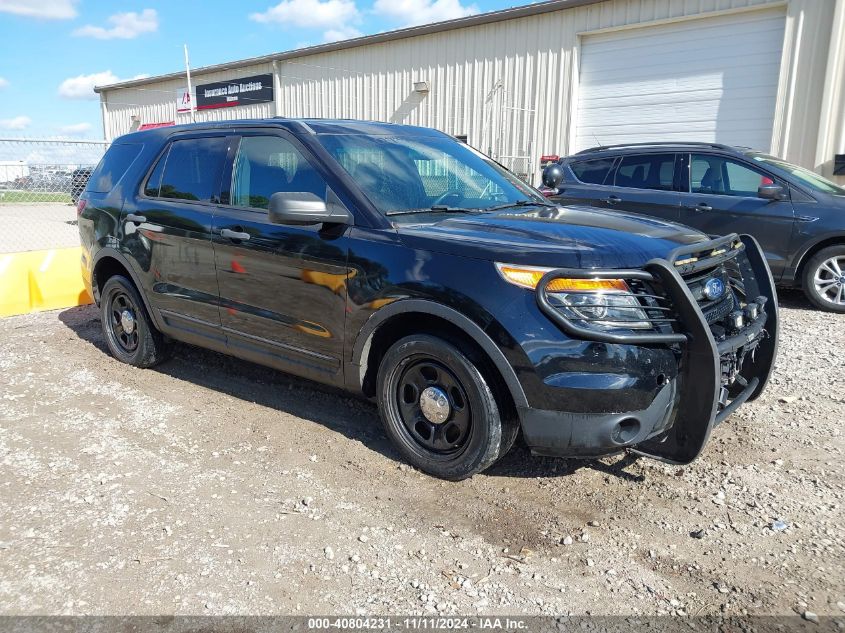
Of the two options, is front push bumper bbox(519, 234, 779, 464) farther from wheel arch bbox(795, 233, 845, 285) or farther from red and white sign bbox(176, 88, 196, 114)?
red and white sign bbox(176, 88, 196, 114)

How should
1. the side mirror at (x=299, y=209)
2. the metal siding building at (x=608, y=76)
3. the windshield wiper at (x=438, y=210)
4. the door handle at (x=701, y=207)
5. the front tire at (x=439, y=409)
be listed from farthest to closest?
the metal siding building at (x=608, y=76)
the door handle at (x=701, y=207)
the windshield wiper at (x=438, y=210)
the side mirror at (x=299, y=209)
the front tire at (x=439, y=409)

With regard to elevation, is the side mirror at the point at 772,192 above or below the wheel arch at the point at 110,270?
above

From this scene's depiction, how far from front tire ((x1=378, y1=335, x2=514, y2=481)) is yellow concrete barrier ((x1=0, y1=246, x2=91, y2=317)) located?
5037mm

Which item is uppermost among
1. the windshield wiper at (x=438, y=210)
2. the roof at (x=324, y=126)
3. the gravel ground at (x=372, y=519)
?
the roof at (x=324, y=126)

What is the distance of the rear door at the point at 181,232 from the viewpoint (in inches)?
173

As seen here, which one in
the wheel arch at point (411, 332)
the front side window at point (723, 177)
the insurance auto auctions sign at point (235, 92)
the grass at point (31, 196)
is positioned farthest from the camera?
the insurance auto auctions sign at point (235, 92)

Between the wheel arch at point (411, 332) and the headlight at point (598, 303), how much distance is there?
14.4 inches

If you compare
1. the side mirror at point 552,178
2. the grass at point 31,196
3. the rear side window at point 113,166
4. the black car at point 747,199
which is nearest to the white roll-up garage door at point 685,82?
the black car at point 747,199

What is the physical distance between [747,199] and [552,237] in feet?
17.5

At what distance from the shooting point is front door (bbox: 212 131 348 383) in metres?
3.69

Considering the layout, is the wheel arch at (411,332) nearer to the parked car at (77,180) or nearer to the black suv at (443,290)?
the black suv at (443,290)

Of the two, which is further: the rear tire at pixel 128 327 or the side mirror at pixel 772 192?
the side mirror at pixel 772 192

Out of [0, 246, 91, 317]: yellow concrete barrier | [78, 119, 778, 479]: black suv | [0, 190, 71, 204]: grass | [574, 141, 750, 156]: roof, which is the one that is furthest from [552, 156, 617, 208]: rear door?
[0, 190, 71, 204]: grass

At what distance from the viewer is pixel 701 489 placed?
334 cm
